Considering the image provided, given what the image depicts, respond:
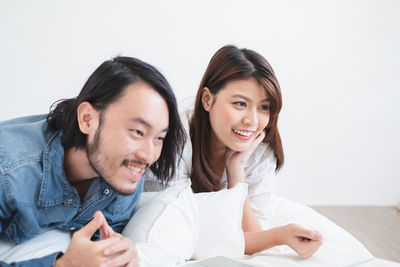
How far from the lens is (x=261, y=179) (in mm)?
1923

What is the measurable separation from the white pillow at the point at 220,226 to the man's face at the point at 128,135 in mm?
370

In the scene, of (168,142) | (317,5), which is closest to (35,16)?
(168,142)

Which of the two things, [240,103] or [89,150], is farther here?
[240,103]

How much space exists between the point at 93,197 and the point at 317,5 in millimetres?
2644

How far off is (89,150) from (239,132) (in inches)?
29.7

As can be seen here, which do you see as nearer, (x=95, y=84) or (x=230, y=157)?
(x=95, y=84)

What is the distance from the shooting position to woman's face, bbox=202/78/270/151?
168 cm

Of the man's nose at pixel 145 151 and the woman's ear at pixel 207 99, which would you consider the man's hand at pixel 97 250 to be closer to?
the man's nose at pixel 145 151

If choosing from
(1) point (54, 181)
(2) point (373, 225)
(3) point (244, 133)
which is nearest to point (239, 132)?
(3) point (244, 133)

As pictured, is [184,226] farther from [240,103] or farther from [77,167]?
[240,103]

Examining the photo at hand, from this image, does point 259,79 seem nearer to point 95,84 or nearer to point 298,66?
point 95,84

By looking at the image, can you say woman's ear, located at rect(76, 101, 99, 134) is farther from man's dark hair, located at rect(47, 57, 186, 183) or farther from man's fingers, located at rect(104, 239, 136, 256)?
man's fingers, located at rect(104, 239, 136, 256)

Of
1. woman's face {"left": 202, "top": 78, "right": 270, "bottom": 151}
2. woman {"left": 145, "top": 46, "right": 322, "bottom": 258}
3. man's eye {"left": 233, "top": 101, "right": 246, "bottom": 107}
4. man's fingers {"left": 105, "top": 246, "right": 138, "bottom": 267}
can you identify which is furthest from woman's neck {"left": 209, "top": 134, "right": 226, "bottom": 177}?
man's fingers {"left": 105, "top": 246, "right": 138, "bottom": 267}

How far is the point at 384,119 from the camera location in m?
3.43
